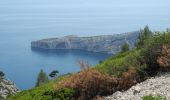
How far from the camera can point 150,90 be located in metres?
9.73

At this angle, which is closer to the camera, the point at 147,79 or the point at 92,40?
the point at 147,79

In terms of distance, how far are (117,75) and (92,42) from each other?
14743cm

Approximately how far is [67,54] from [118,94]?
443ft

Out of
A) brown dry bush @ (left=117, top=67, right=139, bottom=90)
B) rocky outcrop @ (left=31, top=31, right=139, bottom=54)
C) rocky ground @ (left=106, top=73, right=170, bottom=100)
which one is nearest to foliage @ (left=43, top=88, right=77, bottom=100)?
brown dry bush @ (left=117, top=67, right=139, bottom=90)

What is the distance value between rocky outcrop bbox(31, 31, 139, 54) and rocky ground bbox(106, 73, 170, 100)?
14360 cm

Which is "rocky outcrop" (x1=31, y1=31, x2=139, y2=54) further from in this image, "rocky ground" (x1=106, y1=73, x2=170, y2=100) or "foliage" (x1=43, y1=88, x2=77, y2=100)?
"rocky ground" (x1=106, y1=73, x2=170, y2=100)

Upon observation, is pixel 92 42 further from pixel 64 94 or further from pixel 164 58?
pixel 164 58

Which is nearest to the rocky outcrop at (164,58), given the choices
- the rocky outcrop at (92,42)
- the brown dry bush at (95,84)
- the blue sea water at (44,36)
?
the brown dry bush at (95,84)

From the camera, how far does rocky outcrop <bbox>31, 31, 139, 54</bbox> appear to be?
15588 centimetres

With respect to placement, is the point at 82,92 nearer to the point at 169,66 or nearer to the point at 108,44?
the point at 169,66

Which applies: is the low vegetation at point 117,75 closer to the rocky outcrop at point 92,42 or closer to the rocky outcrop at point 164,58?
the rocky outcrop at point 164,58

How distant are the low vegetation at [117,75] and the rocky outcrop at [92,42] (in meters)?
142

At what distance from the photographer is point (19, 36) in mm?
157750

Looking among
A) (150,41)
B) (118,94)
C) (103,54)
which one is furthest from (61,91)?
(103,54)
